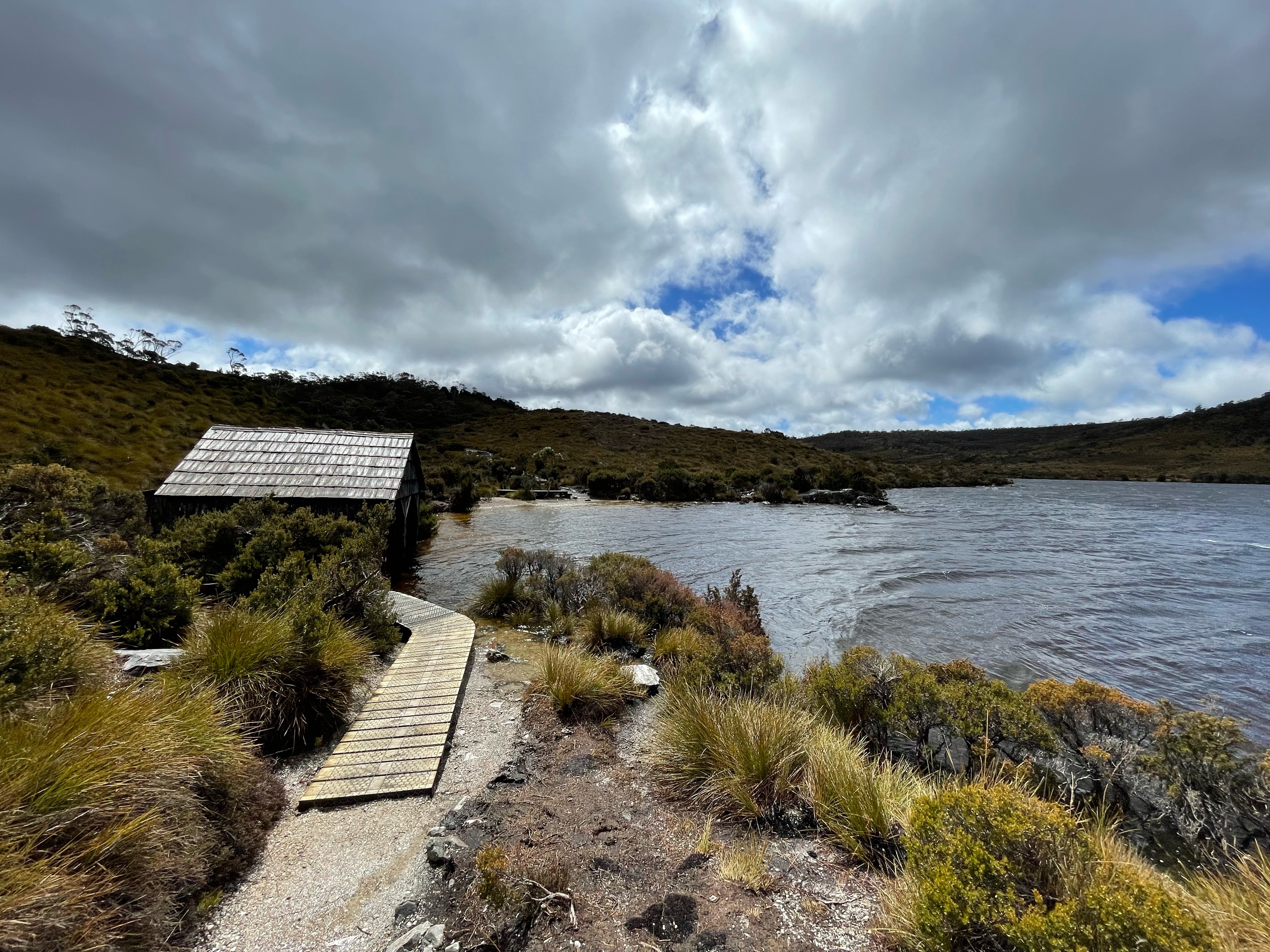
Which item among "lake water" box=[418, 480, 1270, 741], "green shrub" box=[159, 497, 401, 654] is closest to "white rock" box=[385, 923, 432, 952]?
"green shrub" box=[159, 497, 401, 654]

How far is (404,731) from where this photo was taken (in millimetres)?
6480

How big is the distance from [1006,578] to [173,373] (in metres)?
83.5

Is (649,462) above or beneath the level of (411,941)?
above

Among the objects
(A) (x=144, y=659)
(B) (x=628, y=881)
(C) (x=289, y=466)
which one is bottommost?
(B) (x=628, y=881)

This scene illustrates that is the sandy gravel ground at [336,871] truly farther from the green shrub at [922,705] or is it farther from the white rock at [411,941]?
the green shrub at [922,705]

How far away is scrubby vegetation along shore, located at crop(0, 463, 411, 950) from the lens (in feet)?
9.77

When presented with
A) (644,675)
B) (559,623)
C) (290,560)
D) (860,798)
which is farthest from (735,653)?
(290,560)

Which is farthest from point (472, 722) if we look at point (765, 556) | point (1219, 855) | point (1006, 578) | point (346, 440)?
point (1006, 578)

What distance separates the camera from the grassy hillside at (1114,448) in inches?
3351

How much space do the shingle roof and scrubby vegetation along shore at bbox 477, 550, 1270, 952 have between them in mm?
10115

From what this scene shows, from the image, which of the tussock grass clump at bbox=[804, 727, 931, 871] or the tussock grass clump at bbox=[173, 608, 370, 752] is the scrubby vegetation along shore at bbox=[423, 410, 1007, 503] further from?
the tussock grass clump at bbox=[804, 727, 931, 871]

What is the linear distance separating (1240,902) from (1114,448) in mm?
145641

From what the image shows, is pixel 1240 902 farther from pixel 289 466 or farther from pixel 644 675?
pixel 289 466

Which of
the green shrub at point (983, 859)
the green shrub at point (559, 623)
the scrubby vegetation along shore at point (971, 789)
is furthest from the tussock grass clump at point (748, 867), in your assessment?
the green shrub at point (559, 623)
